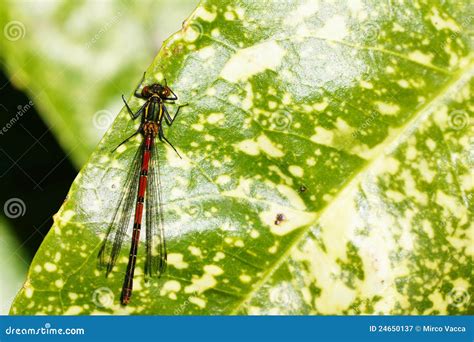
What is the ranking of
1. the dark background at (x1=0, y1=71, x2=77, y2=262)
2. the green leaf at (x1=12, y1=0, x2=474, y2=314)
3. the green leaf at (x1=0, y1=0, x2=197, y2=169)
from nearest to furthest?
the green leaf at (x1=12, y1=0, x2=474, y2=314) → the green leaf at (x1=0, y1=0, x2=197, y2=169) → the dark background at (x1=0, y1=71, x2=77, y2=262)

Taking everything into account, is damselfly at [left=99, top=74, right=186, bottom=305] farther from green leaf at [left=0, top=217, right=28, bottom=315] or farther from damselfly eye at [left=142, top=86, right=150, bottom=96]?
green leaf at [left=0, top=217, right=28, bottom=315]

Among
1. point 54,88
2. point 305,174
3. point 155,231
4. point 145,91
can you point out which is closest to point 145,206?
point 155,231

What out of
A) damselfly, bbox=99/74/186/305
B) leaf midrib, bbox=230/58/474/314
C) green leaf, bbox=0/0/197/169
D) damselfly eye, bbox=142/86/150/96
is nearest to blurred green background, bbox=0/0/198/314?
green leaf, bbox=0/0/197/169

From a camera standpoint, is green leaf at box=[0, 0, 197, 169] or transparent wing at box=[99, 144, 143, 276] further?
green leaf at box=[0, 0, 197, 169]

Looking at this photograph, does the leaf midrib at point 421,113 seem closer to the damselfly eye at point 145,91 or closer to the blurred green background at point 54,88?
the damselfly eye at point 145,91

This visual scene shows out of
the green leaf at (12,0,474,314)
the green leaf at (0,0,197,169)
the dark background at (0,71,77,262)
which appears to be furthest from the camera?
the dark background at (0,71,77,262)

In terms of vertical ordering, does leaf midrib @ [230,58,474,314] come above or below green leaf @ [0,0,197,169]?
below

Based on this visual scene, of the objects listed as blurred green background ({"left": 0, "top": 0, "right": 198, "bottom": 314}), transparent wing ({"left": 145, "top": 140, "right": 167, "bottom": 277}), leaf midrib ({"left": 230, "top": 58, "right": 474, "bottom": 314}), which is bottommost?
transparent wing ({"left": 145, "top": 140, "right": 167, "bottom": 277})

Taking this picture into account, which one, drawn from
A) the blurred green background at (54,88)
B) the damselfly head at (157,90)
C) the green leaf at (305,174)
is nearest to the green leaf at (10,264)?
the blurred green background at (54,88)

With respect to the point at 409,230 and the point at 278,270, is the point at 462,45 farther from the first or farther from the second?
the point at 278,270
